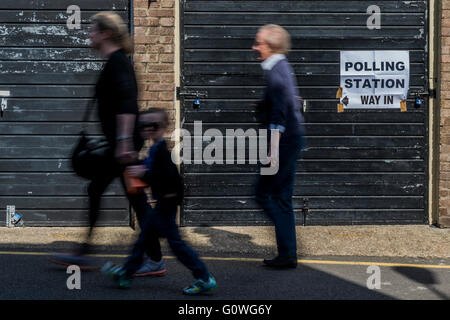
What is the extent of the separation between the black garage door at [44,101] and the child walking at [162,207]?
340 cm

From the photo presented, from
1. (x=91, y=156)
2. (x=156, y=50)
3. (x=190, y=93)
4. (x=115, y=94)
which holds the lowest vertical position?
(x=91, y=156)

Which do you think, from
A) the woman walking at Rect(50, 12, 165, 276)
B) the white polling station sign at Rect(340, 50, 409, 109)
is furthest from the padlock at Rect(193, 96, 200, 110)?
the woman walking at Rect(50, 12, 165, 276)

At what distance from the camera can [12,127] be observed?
7.79 m

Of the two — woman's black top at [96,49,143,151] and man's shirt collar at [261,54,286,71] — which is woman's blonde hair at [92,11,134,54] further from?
man's shirt collar at [261,54,286,71]

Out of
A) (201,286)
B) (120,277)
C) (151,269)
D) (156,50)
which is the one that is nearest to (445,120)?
(156,50)

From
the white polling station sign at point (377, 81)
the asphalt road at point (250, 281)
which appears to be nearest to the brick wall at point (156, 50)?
the white polling station sign at point (377, 81)

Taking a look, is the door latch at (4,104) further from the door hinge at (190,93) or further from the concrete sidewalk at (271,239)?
the door hinge at (190,93)

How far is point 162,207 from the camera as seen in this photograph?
445cm

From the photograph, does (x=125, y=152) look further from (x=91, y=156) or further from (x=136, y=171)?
(x=91, y=156)

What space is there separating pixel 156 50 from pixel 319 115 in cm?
219

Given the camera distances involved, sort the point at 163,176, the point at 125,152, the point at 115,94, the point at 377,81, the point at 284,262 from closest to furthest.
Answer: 1. the point at 163,176
2. the point at 125,152
3. the point at 115,94
4. the point at 284,262
5. the point at 377,81

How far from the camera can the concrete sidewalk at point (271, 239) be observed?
6422 millimetres

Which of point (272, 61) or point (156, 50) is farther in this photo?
point (156, 50)
